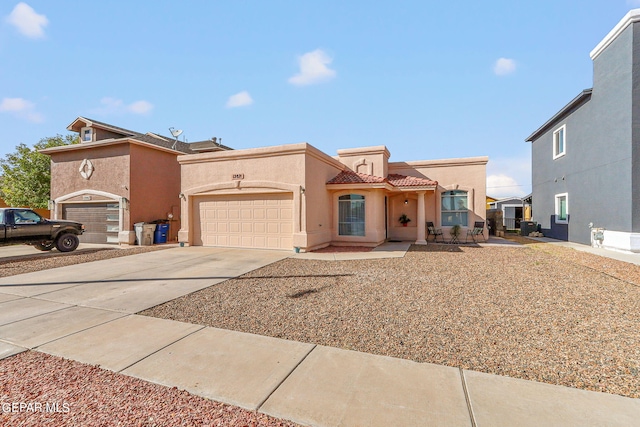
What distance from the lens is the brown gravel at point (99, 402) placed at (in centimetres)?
256

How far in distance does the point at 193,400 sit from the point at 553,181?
22.2 meters

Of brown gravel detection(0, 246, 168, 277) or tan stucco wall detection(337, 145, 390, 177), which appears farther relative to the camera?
tan stucco wall detection(337, 145, 390, 177)

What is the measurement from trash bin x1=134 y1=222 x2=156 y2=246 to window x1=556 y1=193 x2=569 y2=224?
2259 cm

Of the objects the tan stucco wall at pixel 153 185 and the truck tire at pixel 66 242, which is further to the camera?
the tan stucco wall at pixel 153 185

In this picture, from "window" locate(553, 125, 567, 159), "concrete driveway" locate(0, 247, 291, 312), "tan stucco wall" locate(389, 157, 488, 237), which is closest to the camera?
"concrete driveway" locate(0, 247, 291, 312)

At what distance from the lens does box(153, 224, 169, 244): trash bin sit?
1593cm

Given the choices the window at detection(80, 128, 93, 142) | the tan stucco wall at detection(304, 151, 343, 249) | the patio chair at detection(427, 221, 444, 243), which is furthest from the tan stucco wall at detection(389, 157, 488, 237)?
the window at detection(80, 128, 93, 142)

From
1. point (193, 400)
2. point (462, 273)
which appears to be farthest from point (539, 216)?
point (193, 400)

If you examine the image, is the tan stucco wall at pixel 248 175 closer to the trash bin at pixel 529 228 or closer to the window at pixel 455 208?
the window at pixel 455 208

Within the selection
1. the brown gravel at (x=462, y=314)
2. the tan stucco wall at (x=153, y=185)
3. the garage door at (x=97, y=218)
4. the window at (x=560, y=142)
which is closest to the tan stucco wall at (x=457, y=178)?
the window at (x=560, y=142)

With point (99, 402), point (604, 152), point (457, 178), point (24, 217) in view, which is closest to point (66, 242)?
point (24, 217)

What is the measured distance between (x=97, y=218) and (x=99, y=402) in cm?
1742

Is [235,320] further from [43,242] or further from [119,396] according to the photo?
[43,242]
